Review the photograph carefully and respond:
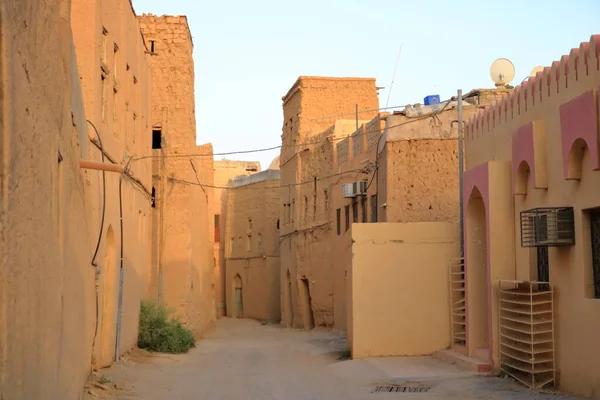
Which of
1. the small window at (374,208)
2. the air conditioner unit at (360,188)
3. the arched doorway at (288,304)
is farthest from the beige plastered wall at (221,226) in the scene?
the small window at (374,208)

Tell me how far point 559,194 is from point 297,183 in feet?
76.8

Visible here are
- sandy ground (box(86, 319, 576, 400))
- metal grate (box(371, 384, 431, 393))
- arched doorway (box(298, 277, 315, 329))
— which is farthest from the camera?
arched doorway (box(298, 277, 315, 329))

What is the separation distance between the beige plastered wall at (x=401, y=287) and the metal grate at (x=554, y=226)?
18.3 feet

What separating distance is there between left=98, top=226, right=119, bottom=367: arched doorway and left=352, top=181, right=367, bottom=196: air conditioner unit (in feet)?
38.3

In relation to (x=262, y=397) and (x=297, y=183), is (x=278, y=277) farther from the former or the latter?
(x=262, y=397)

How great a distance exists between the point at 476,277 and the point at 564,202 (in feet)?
13.7

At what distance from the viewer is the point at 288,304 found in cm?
3616

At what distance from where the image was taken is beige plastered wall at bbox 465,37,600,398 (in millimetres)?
10156

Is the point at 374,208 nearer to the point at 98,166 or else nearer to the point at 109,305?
the point at 109,305

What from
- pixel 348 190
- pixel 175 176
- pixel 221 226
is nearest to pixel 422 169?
pixel 348 190

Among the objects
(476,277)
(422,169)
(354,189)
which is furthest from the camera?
(354,189)

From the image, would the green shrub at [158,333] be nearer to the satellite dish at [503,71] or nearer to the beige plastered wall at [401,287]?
A: the beige plastered wall at [401,287]

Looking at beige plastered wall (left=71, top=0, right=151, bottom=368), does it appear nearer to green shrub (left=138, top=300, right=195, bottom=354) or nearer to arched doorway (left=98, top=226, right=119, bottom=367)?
Result: arched doorway (left=98, top=226, right=119, bottom=367)

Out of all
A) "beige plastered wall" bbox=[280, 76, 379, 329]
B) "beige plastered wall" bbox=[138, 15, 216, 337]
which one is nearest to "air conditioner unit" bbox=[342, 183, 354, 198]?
"beige plastered wall" bbox=[280, 76, 379, 329]
